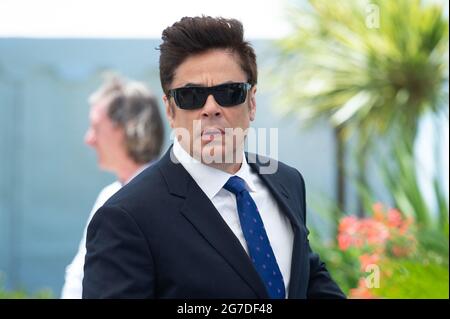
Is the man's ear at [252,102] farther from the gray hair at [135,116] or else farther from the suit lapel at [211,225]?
the gray hair at [135,116]

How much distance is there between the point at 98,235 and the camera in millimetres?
1526

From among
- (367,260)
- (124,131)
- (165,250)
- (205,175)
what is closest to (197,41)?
(205,175)

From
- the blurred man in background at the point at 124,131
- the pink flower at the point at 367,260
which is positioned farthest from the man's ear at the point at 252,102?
the pink flower at the point at 367,260

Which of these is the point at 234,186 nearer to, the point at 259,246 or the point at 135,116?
the point at 259,246

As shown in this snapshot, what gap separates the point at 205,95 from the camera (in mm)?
1598

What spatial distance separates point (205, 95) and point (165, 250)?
1.03 ft

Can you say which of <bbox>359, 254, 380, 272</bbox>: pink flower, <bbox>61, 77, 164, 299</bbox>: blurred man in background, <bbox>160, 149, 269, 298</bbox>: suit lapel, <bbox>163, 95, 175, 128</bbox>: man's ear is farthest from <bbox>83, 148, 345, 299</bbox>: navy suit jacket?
<bbox>359, 254, 380, 272</bbox>: pink flower

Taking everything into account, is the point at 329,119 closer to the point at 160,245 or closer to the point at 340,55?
the point at 340,55

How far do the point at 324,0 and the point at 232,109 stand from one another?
7.35m

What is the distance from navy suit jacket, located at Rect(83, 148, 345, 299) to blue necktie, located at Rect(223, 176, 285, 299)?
3cm

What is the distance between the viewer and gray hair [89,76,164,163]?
308cm

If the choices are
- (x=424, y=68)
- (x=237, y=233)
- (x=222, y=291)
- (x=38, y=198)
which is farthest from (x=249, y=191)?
(x=38, y=198)

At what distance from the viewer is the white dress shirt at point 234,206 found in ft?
5.35

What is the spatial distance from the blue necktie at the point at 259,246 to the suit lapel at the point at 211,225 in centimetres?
3
